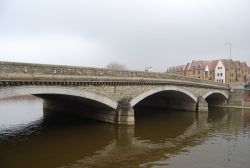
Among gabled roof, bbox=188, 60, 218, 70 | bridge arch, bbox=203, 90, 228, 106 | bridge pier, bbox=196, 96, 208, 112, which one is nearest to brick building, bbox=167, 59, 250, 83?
gabled roof, bbox=188, 60, 218, 70

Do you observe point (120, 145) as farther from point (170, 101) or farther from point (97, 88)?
point (170, 101)

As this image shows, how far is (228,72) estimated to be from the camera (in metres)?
79.2

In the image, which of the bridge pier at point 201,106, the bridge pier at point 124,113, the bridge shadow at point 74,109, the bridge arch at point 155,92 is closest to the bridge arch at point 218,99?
the bridge pier at point 201,106

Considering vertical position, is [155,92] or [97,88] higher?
[97,88]

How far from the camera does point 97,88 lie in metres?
23.9

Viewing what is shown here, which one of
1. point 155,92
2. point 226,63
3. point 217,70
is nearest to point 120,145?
point 155,92

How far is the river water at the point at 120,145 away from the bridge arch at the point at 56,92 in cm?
263

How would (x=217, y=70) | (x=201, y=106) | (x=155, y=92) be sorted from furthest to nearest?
(x=217, y=70)
(x=201, y=106)
(x=155, y=92)

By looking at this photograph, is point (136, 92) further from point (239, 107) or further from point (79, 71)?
point (239, 107)

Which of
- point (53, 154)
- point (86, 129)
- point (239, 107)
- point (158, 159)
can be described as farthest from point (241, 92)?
point (53, 154)

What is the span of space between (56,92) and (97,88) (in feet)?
15.8

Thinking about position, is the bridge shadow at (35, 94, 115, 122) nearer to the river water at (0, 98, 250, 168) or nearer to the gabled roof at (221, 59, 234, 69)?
the river water at (0, 98, 250, 168)

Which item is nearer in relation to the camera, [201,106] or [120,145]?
[120,145]

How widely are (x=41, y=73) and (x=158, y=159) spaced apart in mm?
10062
